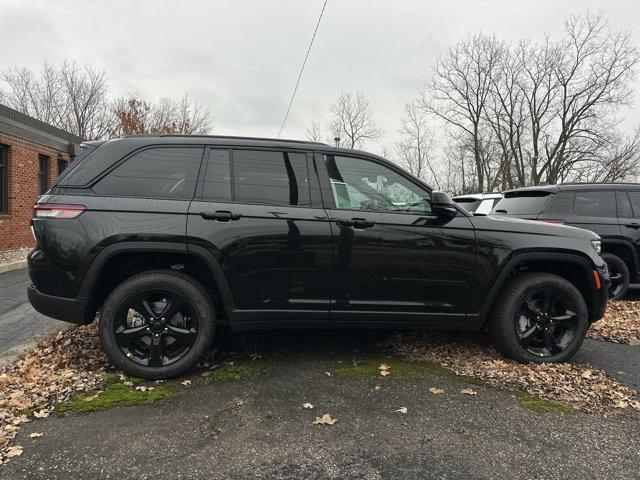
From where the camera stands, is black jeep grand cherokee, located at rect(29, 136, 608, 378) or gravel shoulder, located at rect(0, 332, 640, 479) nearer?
gravel shoulder, located at rect(0, 332, 640, 479)

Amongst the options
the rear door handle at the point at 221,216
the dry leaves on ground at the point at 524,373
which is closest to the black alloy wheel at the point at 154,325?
the rear door handle at the point at 221,216

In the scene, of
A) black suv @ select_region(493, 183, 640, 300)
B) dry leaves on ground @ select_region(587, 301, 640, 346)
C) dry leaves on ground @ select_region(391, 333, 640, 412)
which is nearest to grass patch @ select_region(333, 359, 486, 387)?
dry leaves on ground @ select_region(391, 333, 640, 412)

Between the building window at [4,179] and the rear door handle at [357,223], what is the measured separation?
41.6 ft

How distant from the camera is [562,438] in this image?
275cm

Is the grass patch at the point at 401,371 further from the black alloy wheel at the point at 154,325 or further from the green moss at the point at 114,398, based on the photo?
the green moss at the point at 114,398

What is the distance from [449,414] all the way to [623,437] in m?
1.06

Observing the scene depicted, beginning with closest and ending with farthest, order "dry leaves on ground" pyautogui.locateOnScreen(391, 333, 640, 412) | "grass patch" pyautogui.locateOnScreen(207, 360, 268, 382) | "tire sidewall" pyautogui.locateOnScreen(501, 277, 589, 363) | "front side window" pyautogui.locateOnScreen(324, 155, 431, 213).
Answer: "dry leaves on ground" pyautogui.locateOnScreen(391, 333, 640, 412)
"grass patch" pyautogui.locateOnScreen(207, 360, 268, 382)
"front side window" pyautogui.locateOnScreen(324, 155, 431, 213)
"tire sidewall" pyautogui.locateOnScreen(501, 277, 589, 363)

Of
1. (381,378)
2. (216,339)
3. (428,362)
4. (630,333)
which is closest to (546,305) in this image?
(428,362)

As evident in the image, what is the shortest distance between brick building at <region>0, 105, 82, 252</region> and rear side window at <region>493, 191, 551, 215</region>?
12.6 meters

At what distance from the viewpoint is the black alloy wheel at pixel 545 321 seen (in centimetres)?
386

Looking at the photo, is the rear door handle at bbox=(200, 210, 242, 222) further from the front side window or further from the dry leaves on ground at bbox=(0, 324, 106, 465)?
the dry leaves on ground at bbox=(0, 324, 106, 465)

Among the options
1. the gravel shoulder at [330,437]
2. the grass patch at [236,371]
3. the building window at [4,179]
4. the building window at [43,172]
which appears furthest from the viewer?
the building window at [43,172]

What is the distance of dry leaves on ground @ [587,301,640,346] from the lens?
4930 mm

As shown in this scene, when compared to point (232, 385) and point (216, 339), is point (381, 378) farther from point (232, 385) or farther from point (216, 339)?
point (216, 339)
